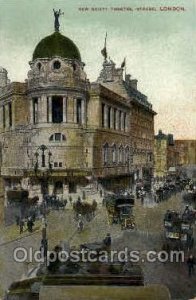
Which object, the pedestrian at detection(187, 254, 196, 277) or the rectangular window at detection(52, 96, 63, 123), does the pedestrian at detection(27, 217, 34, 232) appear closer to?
the rectangular window at detection(52, 96, 63, 123)

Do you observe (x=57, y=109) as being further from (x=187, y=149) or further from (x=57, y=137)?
(x=187, y=149)

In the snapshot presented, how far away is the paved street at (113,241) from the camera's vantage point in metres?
2.47

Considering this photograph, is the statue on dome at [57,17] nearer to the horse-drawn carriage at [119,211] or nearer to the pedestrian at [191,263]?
the horse-drawn carriage at [119,211]

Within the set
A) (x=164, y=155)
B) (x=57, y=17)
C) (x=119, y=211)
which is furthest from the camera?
(x=164, y=155)

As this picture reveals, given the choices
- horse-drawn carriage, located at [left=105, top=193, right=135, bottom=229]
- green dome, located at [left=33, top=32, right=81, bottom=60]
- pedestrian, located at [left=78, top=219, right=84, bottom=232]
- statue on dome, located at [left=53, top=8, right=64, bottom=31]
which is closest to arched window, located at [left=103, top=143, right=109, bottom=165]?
horse-drawn carriage, located at [left=105, top=193, right=135, bottom=229]

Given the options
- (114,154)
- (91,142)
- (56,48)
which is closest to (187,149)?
(114,154)

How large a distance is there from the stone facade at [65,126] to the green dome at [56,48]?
0.02 m

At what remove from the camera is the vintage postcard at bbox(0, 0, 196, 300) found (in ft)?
7.93

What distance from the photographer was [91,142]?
98.8 inches

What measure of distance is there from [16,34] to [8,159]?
65 cm

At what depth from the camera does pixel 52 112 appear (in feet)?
8.03

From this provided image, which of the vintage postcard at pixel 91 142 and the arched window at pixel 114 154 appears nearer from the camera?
the vintage postcard at pixel 91 142

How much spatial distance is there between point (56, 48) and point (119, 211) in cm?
91

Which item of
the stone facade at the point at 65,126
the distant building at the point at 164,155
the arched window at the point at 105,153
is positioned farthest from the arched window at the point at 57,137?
the distant building at the point at 164,155
